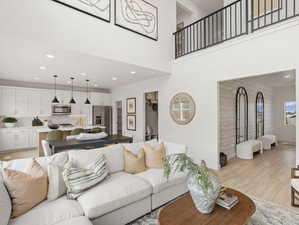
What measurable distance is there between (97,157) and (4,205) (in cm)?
112

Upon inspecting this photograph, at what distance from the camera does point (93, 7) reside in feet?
11.5

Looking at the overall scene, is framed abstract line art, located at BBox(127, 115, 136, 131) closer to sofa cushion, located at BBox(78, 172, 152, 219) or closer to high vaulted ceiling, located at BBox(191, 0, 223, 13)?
sofa cushion, located at BBox(78, 172, 152, 219)

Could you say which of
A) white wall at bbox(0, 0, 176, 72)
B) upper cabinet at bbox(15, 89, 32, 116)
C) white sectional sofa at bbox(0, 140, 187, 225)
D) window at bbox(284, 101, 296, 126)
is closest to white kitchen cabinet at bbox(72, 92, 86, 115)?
upper cabinet at bbox(15, 89, 32, 116)

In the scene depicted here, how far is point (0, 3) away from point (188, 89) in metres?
4.27

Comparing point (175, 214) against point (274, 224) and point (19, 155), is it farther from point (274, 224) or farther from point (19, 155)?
point (19, 155)

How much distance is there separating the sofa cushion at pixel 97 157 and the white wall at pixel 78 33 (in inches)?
82.1

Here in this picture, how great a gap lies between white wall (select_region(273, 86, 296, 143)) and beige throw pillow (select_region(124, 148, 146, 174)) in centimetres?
821

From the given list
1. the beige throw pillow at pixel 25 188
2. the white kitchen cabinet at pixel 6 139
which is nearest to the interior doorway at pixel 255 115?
the beige throw pillow at pixel 25 188

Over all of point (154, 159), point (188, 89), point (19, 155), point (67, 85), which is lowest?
point (19, 155)

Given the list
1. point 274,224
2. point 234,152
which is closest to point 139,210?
point 274,224

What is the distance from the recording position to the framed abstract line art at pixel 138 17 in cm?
397

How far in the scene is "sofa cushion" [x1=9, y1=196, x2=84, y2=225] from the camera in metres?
1.49

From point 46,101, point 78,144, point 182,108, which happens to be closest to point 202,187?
point 78,144

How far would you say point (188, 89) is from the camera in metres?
4.84
